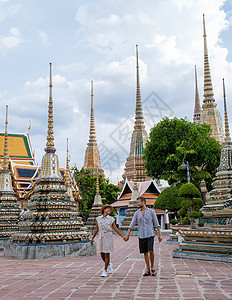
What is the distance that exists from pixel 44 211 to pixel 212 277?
6813mm

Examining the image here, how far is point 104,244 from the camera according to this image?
7.12m

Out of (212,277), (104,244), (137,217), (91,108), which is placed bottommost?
(212,277)

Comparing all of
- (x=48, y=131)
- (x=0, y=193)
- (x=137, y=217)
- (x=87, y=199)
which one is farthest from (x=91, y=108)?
(x=137, y=217)

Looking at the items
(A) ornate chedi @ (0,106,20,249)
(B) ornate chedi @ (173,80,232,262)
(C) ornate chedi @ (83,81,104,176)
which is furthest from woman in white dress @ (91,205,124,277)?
(C) ornate chedi @ (83,81,104,176)

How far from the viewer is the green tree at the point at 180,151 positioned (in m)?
28.7

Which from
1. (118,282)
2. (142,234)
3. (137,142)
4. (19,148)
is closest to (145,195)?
(137,142)

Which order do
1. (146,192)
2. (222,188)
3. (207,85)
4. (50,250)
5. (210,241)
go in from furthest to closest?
(207,85), (146,192), (222,188), (50,250), (210,241)

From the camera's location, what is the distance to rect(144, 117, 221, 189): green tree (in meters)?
28.7

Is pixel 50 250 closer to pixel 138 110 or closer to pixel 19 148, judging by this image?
pixel 19 148

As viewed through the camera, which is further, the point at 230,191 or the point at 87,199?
the point at 87,199

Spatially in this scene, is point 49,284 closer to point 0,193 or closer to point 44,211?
point 44,211

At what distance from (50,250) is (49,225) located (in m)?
0.93

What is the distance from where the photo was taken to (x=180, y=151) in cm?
2798

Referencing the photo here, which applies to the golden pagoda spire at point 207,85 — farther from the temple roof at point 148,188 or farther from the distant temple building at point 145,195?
the distant temple building at point 145,195
